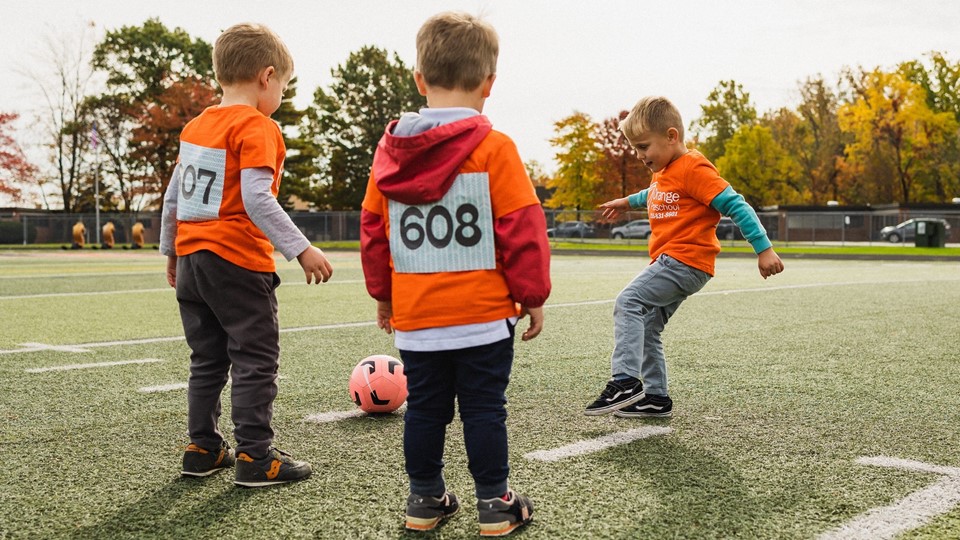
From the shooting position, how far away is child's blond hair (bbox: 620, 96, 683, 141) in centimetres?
455

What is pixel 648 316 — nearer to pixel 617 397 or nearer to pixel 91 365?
pixel 617 397

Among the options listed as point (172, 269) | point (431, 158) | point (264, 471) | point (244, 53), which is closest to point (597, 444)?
point (264, 471)

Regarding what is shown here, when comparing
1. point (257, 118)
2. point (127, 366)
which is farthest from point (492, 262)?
point (127, 366)

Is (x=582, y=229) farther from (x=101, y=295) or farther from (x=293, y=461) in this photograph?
(x=293, y=461)

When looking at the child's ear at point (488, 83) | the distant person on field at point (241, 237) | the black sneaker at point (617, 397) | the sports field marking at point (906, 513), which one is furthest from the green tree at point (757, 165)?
the child's ear at point (488, 83)

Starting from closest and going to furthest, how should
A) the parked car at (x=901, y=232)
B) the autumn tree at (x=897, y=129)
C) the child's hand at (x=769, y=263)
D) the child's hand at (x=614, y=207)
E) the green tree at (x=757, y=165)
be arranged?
the child's hand at (x=769, y=263) → the child's hand at (x=614, y=207) → the parked car at (x=901, y=232) → the autumn tree at (x=897, y=129) → the green tree at (x=757, y=165)

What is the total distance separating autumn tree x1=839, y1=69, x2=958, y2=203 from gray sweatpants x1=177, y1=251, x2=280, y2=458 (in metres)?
62.5

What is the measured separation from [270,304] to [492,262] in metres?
1.07

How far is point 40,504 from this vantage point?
2.98 m

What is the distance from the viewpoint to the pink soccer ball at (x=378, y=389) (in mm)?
4379

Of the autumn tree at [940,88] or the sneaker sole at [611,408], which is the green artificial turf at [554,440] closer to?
the sneaker sole at [611,408]

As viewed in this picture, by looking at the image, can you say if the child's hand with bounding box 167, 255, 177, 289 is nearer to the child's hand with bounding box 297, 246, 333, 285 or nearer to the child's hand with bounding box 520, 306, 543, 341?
the child's hand with bounding box 297, 246, 333, 285

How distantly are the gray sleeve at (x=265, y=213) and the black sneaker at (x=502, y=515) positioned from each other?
1122 millimetres

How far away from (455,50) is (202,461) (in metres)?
1.85
